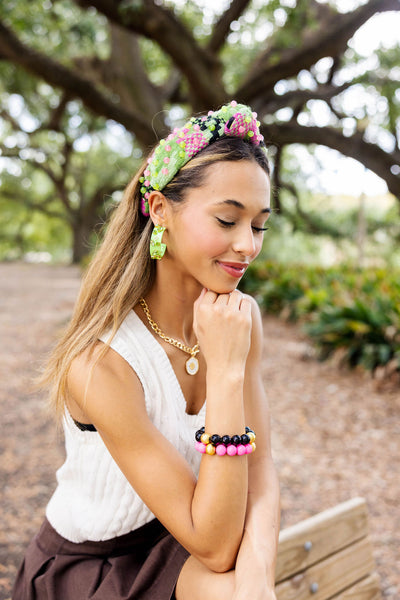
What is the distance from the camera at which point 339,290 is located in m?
7.74

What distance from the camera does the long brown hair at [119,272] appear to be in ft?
5.36

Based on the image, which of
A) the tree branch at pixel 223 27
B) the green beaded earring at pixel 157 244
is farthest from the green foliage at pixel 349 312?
the green beaded earring at pixel 157 244

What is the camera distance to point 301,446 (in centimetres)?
471

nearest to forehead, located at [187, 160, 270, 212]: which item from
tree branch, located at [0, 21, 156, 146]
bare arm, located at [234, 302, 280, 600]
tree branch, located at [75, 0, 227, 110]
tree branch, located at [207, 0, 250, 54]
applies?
bare arm, located at [234, 302, 280, 600]

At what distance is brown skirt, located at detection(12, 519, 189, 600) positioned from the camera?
1589 millimetres

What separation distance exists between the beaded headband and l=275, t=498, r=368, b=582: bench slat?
1440 millimetres

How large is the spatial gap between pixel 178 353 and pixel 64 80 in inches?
237

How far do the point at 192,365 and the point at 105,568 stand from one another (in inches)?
28.0

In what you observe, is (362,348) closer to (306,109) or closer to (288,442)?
(288,442)

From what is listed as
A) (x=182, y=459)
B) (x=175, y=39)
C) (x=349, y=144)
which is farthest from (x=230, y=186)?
(x=349, y=144)

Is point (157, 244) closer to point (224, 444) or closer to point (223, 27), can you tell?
point (224, 444)

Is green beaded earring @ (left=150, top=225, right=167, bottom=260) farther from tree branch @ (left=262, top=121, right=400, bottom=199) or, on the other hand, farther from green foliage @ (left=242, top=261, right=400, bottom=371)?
tree branch @ (left=262, top=121, right=400, bottom=199)

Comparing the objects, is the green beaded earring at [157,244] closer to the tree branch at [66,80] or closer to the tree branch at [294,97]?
the tree branch at [66,80]

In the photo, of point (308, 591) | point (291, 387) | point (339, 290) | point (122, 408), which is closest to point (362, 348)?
point (291, 387)
